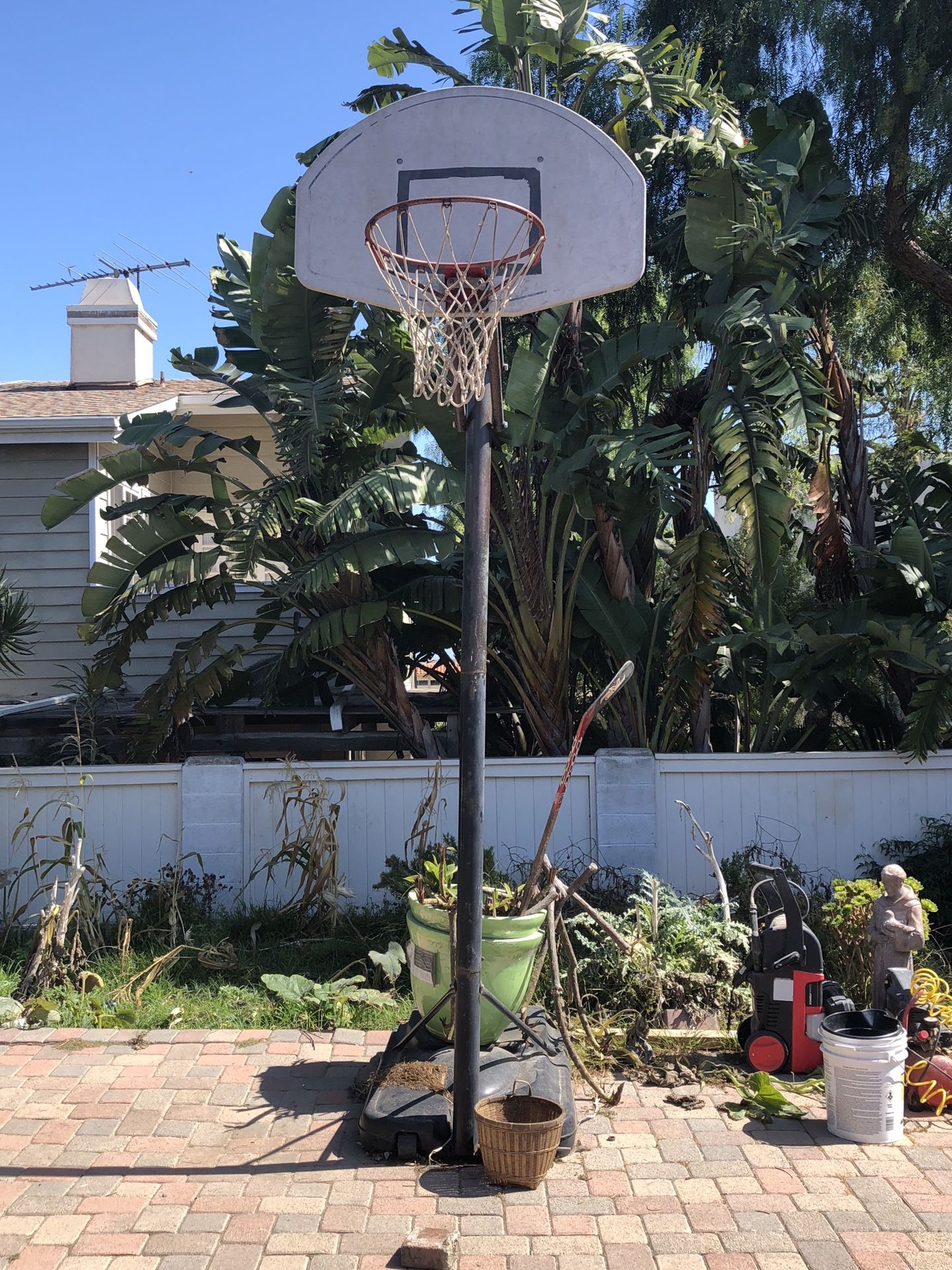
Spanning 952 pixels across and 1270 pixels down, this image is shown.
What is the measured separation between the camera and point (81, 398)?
14.2 metres

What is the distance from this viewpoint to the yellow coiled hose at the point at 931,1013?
5.61 meters

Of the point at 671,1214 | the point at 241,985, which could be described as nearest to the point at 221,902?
the point at 241,985

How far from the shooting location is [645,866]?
28.6ft

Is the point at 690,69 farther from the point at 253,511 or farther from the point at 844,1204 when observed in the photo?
the point at 844,1204

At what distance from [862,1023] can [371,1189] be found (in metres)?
2.58

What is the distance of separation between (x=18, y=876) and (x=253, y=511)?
10.5 ft

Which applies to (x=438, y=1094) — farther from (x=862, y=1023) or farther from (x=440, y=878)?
(x=862, y=1023)

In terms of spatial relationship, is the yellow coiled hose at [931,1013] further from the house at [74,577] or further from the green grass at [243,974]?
the house at [74,577]

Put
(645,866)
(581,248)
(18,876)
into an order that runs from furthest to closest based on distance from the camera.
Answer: (645,866)
(18,876)
(581,248)

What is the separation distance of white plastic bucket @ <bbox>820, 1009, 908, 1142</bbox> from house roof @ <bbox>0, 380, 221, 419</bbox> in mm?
10321

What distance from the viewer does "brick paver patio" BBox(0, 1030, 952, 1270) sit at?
426 centimetres

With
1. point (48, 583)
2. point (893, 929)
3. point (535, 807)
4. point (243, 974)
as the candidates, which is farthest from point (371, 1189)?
point (48, 583)

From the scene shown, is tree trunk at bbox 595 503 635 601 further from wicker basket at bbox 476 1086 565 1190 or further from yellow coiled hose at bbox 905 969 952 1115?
wicker basket at bbox 476 1086 565 1190

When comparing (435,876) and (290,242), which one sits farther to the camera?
(290,242)
